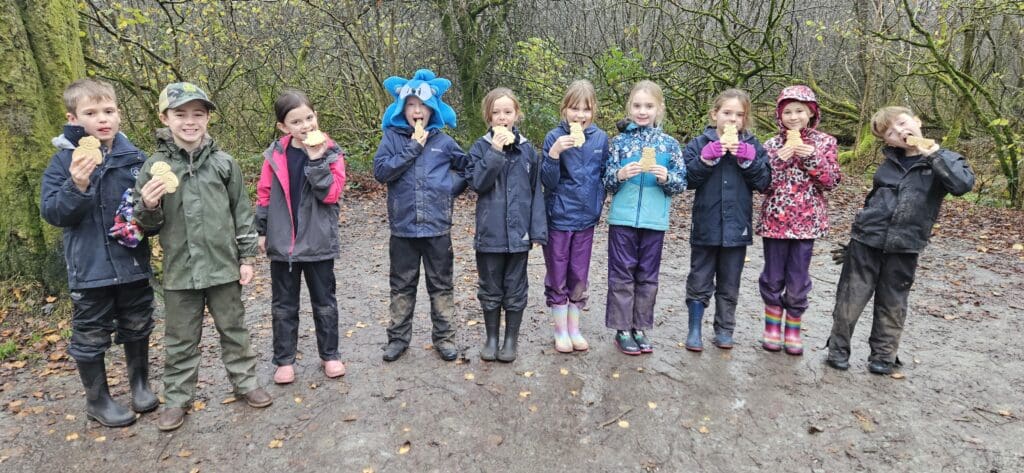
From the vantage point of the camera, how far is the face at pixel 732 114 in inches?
157

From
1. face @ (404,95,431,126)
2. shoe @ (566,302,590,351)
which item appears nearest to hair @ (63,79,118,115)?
face @ (404,95,431,126)

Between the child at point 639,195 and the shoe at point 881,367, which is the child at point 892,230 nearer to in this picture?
the shoe at point 881,367

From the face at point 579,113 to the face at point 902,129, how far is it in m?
1.91

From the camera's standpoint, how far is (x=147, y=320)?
11.2 feet

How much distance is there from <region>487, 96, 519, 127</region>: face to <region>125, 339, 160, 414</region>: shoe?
2.53 meters

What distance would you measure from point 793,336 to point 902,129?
1.58 m

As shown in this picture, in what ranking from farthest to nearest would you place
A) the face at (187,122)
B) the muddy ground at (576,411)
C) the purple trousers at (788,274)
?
the purple trousers at (788,274) → the face at (187,122) → the muddy ground at (576,411)

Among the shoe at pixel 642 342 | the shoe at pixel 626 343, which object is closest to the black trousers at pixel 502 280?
the shoe at pixel 626 343

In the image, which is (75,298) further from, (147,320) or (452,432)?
(452,432)

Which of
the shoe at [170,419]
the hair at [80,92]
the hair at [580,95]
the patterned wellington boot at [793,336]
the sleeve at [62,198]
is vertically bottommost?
the shoe at [170,419]

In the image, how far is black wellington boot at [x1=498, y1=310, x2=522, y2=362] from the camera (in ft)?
13.6

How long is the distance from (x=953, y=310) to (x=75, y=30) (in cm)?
799

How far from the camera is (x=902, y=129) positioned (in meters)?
3.68

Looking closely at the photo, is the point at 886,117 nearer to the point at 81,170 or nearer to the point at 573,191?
the point at 573,191
